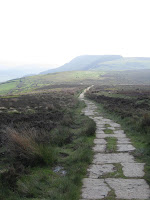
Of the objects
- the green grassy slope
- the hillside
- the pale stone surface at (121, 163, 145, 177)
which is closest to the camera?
the pale stone surface at (121, 163, 145, 177)

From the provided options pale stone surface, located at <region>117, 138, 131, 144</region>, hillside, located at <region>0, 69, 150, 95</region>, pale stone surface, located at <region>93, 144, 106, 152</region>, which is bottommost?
pale stone surface, located at <region>117, 138, 131, 144</region>

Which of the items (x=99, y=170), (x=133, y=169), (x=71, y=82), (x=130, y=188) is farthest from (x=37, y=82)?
(x=130, y=188)

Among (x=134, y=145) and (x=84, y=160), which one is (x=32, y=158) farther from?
(x=134, y=145)

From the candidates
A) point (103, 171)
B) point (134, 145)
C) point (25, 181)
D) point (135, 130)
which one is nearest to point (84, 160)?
point (103, 171)

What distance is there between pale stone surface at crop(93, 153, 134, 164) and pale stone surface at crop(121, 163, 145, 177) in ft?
1.00

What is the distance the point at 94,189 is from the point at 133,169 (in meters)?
1.50

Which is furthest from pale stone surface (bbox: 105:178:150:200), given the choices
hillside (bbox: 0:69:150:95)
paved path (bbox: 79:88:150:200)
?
hillside (bbox: 0:69:150:95)

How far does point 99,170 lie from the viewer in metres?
5.08

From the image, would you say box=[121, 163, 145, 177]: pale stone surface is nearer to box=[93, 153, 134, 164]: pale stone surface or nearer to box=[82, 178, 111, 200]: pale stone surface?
box=[93, 153, 134, 164]: pale stone surface

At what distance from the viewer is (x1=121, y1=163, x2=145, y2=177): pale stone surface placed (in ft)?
15.5

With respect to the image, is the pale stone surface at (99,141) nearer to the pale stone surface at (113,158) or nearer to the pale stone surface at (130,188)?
the pale stone surface at (113,158)

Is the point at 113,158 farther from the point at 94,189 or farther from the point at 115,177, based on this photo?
the point at 94,189

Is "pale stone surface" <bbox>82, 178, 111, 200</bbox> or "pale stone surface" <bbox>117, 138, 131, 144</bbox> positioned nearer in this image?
"pale stone surface" <bbox>82, 178, 111, 200</bbox>

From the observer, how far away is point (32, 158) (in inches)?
206
